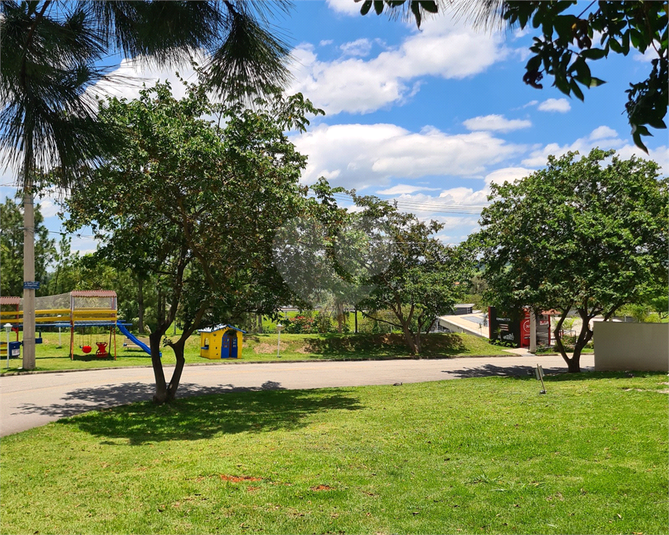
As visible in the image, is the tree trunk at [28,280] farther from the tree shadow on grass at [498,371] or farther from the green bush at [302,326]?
the green bush at [302,326]

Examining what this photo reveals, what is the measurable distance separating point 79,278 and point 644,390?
29.5 metres

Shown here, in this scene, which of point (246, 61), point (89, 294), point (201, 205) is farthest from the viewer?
point (89, 294)

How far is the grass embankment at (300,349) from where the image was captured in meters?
21.9

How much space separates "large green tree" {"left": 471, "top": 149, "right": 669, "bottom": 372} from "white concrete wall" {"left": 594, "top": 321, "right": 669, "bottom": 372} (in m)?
0.67

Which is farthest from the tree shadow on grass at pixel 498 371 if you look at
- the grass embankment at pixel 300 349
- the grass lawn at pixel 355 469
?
the grass embankment at pixel 300 349

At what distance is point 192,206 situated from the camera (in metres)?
11.0

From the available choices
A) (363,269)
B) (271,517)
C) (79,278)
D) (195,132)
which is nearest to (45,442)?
(271,517)

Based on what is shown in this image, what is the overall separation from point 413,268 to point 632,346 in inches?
445

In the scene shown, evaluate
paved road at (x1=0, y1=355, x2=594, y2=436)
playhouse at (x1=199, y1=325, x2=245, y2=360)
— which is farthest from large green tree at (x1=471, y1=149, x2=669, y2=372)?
playhouse at (x1=199, y1=325, x2=245, y2=360)

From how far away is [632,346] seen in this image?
16750mm

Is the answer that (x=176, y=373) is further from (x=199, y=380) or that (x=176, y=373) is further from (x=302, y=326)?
(x=302, y=326)

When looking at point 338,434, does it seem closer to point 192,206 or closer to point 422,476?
point 422,476

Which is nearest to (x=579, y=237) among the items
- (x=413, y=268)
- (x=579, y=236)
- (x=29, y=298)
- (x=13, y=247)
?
(x=579, y=236)

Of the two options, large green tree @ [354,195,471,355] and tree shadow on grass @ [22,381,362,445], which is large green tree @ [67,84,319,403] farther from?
large green tree @ [354,195,471,355]
